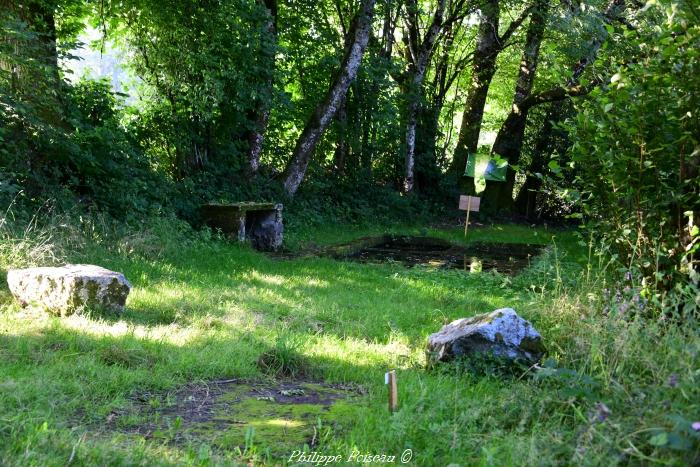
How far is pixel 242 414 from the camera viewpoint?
4.13 meters

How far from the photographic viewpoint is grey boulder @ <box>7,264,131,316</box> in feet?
19.8

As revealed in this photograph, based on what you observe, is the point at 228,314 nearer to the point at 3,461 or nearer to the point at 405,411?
the point at 405,411

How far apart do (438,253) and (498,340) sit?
924cm

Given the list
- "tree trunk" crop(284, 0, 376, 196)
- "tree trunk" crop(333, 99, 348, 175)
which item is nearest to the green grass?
"tree trunk" crop(284, 0, 376, 196)

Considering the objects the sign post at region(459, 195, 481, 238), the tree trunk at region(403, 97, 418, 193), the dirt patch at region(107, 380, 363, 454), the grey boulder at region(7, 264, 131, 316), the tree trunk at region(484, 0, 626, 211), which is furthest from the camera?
the tree trunk at region(484, 0, 626, 211)

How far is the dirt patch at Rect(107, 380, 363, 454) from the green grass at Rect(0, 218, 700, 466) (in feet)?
0.23

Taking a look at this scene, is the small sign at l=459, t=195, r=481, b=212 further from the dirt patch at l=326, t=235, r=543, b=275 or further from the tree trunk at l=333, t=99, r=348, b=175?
the tree trunk at l=333, t=99, r=348, b=175

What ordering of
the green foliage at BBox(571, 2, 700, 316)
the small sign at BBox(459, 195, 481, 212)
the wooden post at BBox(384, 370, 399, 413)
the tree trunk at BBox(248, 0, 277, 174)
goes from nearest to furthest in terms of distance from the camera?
the wooden post at BBox(384, 370, 399, 413), the green foliage at BBox(571, 2, 700, 316), the tree trunk at BBox(248, 0, 277, 174), the small sign at BBox(459, 195, 481, 212)

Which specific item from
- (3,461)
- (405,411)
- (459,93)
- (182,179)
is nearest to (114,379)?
(3,461)

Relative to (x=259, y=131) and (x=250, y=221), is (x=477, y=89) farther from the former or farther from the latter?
(x=250, y=221)

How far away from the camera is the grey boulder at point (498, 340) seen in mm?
4980

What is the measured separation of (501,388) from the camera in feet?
15.3

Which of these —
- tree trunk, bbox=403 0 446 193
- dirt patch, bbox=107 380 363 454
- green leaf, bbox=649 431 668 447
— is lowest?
dirt patch, bbox=107 380 363 454

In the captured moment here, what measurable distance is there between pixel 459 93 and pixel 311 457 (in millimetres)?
28837
